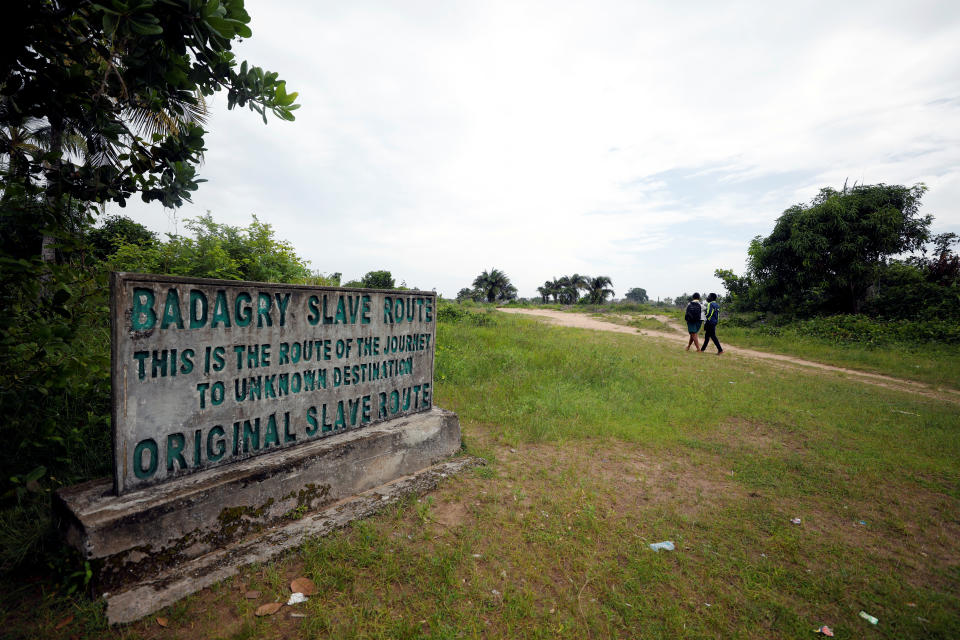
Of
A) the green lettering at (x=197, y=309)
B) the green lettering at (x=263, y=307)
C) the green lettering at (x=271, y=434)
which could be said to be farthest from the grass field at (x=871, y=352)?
the green lettering at (x=197, y=309)

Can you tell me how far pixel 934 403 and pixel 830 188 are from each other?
46.3ft

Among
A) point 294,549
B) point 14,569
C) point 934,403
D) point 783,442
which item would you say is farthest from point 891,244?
point 14,569

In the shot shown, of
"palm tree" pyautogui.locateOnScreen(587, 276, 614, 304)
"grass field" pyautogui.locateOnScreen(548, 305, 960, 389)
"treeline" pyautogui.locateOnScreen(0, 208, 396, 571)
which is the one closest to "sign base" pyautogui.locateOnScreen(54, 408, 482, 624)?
"treeline" pyautogui.locateOnScreen(0, 208, 396, 571)

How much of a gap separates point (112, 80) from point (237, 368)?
1.82 m

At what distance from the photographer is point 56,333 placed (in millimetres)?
2020

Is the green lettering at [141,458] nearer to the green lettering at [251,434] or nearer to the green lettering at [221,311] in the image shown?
the green lettering at [251,434]

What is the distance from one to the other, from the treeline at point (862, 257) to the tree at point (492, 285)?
1502 inches

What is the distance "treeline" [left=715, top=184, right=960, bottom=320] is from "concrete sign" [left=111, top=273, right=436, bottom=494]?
17203 mm

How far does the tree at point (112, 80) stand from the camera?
178 cm

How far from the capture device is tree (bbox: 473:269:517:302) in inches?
2099

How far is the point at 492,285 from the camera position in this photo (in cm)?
5328

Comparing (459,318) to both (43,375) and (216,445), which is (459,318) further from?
(43,375)

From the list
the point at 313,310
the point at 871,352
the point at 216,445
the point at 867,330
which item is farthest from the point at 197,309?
the point at 867,330

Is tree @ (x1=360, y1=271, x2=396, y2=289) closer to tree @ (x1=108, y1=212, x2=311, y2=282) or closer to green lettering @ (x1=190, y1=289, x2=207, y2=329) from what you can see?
tree @ (x1=108, y1=212, x2=311, y2=282)
